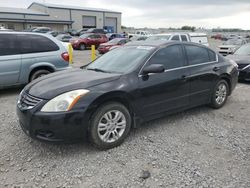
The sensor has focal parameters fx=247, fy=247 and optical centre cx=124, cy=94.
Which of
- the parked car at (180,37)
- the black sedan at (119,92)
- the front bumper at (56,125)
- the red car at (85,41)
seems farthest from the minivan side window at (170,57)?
the red car at (85,41)

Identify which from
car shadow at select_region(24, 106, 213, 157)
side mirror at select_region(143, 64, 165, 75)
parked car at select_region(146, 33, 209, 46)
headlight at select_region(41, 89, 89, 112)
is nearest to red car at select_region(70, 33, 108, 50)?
parked car at select_region(146, 33, 209, 46)

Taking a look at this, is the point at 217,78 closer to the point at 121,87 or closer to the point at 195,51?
the point at 195,51

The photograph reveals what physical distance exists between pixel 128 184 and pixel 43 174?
3.53 ft

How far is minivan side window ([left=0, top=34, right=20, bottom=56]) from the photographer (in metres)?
6.24

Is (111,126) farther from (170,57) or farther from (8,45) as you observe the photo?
(8,45)

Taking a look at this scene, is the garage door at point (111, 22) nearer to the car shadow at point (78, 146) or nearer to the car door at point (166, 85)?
the car door at point (166, 85)

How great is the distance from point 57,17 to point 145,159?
189 feet

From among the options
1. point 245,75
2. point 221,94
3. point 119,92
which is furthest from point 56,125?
point 245,75

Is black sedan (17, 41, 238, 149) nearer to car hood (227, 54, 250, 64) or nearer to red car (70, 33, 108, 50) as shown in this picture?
car hood (227, 54, 250, 64)

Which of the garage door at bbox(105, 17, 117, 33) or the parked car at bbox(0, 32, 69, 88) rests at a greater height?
the garage door at bbox(105, 17, 117, 33)

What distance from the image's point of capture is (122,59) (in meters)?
4.38

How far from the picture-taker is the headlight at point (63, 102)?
3262 millimetres

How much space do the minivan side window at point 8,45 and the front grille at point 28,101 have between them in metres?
3.12

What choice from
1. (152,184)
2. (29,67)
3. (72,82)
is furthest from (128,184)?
(29,67)
